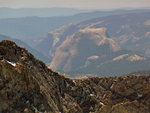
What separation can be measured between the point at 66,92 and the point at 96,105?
754 centimetres

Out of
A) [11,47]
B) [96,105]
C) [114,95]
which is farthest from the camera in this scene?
[114,95]

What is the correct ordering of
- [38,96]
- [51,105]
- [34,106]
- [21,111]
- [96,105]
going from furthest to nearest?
[96,105], [51,105], [38,96], [34,106], [21,111]

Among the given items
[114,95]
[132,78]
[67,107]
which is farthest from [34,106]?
[132,78]

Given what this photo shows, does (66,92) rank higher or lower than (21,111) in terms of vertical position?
lower

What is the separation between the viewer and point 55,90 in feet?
165

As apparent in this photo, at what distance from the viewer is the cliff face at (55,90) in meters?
33.4

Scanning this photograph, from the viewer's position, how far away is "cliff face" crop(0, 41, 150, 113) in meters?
33.4

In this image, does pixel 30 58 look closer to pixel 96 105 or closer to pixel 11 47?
pixel 11 47

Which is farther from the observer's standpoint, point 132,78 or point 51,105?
point 132,78

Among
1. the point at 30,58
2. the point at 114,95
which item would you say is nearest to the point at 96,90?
the point at 114,95

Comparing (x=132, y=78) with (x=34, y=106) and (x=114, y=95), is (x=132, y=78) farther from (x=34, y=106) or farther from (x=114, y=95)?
(x=34, y=106)

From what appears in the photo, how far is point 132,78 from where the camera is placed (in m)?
62.2

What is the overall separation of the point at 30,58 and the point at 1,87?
762 inches

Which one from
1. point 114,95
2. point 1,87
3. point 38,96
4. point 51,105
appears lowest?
point 114,95
